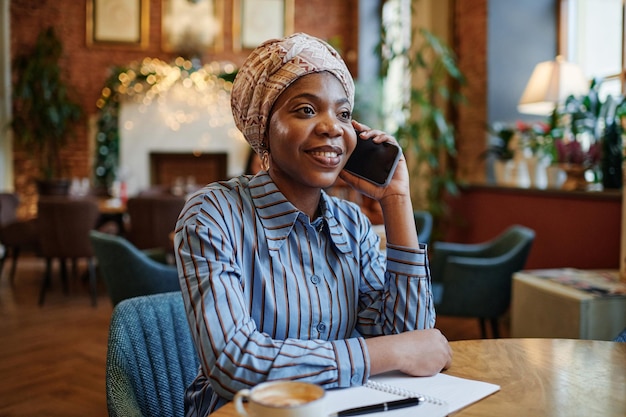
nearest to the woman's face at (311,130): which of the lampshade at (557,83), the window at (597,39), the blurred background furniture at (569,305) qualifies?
the blurred background furniture at (569,305)

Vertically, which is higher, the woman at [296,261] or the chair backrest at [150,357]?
the woman at [296,261]

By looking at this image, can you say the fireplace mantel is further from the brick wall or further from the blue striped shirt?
the blue striped shirt

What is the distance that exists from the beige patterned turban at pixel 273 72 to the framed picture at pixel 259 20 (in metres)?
8.81

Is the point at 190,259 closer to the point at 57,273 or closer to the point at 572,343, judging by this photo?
the point at 572,343

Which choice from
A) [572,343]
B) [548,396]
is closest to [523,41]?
[572,343]

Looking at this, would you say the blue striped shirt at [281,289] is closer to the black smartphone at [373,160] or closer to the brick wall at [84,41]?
the black smartphone at [373,160]

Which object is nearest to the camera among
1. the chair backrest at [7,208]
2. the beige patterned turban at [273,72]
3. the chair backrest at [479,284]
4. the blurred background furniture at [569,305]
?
the beige patterned turban at [273,72]

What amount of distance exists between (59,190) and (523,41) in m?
5.48

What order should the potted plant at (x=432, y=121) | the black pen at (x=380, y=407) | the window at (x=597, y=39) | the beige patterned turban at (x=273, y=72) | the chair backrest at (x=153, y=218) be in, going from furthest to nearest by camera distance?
the potted plant at (x=432, y=121) → the chair backrest at (x=153, y=218) → the window at (x=597, y=39) → the beige patterned turban at (x=273, y=72) → the black pen at (x=380, y=407)

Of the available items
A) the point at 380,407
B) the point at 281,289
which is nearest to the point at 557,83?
the point at 281,289

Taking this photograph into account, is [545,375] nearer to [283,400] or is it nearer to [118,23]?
[283,400]

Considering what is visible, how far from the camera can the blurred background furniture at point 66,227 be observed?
16.8ft

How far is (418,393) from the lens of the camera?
1.00 metres

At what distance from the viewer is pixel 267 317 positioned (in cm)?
117
